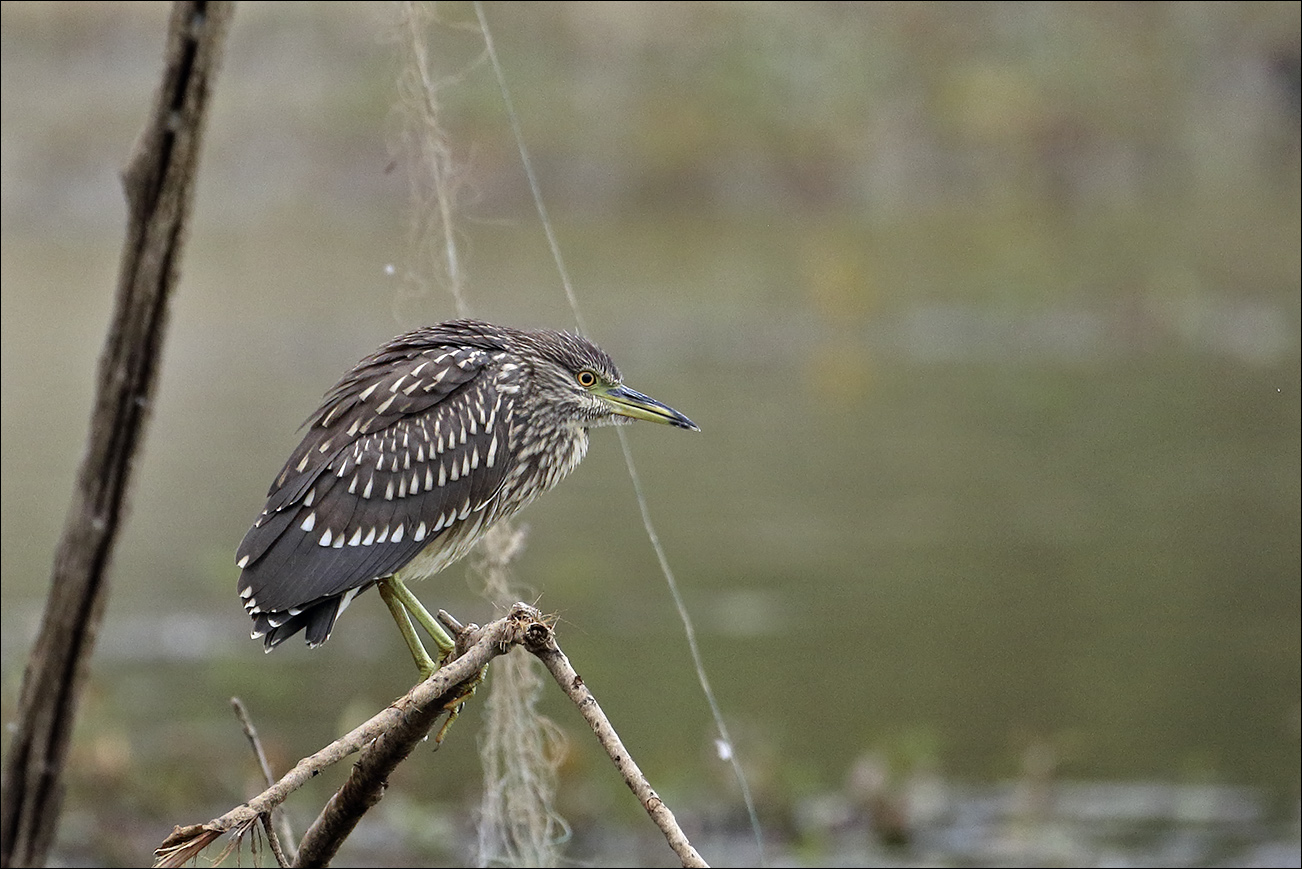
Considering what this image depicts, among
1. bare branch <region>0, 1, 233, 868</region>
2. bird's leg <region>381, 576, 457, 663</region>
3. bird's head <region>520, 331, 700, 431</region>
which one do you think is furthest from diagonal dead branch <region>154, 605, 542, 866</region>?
bare branch <region>0, 1, 233, 868</region>

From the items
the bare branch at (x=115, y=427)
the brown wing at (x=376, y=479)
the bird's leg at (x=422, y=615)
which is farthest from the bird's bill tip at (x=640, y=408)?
the bare branch at (x=115, y=427)

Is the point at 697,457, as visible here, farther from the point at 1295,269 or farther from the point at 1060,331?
the point at 1295,269

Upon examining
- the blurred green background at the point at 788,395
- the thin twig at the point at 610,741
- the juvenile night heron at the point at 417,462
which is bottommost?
the thin twig at the point at 610,741

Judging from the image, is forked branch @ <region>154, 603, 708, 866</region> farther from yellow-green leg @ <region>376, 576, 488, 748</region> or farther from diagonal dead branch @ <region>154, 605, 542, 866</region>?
yellow-green leg @ <region>376, 576, 488, 748</region>

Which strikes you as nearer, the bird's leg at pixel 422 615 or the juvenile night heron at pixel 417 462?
the juvenile night heron at pixel 417 462

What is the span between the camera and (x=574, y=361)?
403cm

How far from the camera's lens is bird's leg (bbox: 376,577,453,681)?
386 cm

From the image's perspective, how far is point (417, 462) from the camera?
383 centimetres

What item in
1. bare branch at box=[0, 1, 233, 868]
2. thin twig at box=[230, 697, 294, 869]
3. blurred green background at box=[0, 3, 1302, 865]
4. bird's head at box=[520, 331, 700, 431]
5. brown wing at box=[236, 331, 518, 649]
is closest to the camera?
thin twig at box=[230, 697, 294, 869]

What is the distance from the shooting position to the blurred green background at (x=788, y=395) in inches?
297

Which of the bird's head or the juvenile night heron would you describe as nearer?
the juvenile night heron

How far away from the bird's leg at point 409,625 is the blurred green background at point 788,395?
0.84 meters

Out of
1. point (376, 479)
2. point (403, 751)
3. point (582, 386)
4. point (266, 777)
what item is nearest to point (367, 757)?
point (403, 751)

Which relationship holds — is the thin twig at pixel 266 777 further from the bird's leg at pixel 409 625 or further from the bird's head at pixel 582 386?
the bird's head at pixel 582 386
